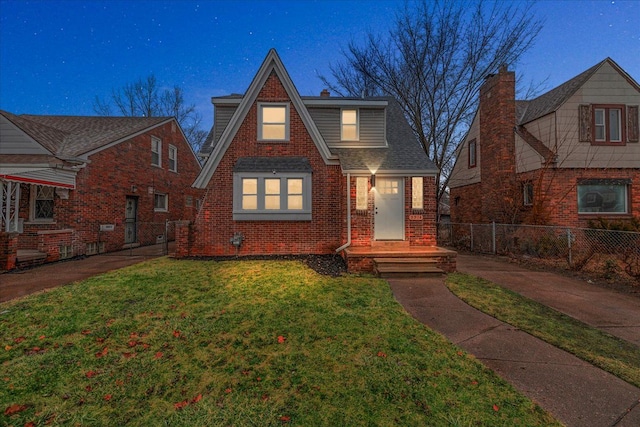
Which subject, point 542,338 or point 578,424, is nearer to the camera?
point 578,424

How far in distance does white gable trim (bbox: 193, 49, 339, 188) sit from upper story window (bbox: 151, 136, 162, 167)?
267 inches

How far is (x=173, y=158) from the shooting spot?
→ 1595 centimetres

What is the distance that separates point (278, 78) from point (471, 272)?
909 cm

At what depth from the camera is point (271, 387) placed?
2750mm

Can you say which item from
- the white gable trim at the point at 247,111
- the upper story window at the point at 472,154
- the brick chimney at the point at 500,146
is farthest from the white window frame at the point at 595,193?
the white gable trim at the point at 247,111

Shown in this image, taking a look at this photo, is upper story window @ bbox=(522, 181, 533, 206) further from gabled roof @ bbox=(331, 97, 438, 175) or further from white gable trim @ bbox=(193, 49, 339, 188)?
white gable trim @ bbox=(193, 49, 339, 188)

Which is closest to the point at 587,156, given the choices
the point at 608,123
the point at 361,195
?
the point at 608,123

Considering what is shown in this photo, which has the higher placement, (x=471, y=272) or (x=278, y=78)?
(x=278, y=78)

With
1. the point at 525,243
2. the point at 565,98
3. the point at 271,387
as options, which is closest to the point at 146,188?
the point at 271,387

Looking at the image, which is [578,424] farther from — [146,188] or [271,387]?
[146,188]

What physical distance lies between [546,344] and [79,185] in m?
14.1

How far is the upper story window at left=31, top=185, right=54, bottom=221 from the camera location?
32.3ft

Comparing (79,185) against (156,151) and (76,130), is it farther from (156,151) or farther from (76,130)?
(156,151)

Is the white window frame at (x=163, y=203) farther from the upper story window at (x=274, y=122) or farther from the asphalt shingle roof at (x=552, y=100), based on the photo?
the asphalt shingle roof at (x=552, y=100)
